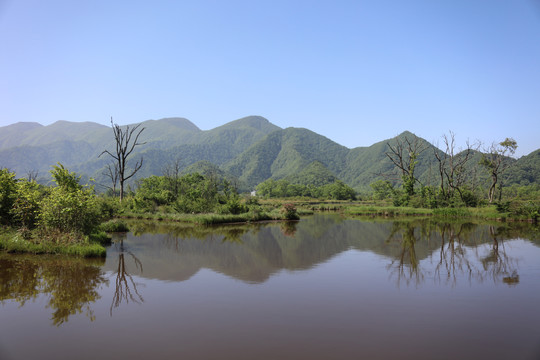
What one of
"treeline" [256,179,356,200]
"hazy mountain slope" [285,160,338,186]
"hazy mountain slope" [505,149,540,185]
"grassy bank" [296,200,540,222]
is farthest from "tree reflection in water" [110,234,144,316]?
"hazy mountain slope" [285,160,338,186]

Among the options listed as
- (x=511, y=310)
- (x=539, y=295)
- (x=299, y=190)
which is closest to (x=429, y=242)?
(x=539, y=295)

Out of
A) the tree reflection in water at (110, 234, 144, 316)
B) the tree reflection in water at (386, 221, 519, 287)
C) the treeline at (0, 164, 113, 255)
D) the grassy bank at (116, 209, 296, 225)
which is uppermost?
the treeline at (0, 164, 113, 255)

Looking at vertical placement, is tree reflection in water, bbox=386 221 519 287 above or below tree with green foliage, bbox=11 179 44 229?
below

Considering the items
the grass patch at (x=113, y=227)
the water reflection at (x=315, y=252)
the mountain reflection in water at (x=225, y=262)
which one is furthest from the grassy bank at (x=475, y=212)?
the grass patch at (x=113, y=227)

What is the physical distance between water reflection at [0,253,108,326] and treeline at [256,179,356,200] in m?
73.1

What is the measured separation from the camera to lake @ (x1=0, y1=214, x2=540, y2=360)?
19.8ft

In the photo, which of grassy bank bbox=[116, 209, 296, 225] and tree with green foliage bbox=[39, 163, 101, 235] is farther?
grassy bank bbox=[116, 209, 296, 225]

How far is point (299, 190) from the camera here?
98875 millimetres

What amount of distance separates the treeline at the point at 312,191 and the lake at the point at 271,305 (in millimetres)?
67241

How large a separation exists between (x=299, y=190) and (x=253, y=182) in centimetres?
7783

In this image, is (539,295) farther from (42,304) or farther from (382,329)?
(42,304)

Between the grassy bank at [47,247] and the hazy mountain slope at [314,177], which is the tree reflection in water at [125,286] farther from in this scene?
the hazy mountain slope at [314,177]

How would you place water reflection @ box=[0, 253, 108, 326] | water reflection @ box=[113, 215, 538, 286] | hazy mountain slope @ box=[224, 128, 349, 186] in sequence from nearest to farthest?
water reflection @ box=[0, 253, 108, 326] → water reflection @ box=[113, 215, 538, 286] → hazy mountain slope @ box=[224, 128, 349, 186]

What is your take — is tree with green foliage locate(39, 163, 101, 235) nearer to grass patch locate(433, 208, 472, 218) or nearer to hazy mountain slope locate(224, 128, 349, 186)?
grass patch locate(433, 208, 472, 218)
